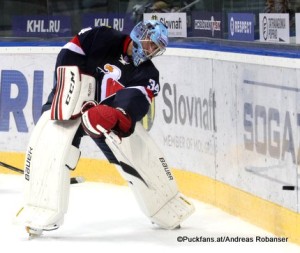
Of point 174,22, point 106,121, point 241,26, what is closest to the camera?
point 106,121

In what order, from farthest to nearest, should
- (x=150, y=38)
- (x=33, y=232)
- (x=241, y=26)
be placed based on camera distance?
(x=241, y=26), (x=33, y=232), (x=150, y=38)

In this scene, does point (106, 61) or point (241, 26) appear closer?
point (106, 61)

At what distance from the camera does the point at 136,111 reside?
595 cm

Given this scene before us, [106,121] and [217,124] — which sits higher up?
[106,121]

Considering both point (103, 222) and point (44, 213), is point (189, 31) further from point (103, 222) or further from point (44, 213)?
point (44, 213)

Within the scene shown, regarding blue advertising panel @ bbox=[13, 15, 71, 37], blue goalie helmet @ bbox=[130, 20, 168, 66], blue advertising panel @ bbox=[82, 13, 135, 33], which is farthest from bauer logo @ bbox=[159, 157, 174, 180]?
blue advertising panel @ bbox=[13, 15, 71, 37]

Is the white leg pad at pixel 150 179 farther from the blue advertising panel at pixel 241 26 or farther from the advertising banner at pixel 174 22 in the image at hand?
the advertising banner at pixel 174 22

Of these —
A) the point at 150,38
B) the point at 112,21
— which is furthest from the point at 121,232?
the point at 112,21

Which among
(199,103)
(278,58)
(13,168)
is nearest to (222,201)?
(199,103)

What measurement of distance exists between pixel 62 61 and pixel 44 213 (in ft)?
2.74

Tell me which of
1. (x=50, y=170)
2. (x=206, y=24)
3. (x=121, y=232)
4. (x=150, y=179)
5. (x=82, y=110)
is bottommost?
(x=121, y=232)

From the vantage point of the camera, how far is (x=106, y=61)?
6324 millimetres

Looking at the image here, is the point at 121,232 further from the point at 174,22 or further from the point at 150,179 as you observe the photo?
the point at 174,22

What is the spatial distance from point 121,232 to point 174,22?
2.37 metres
